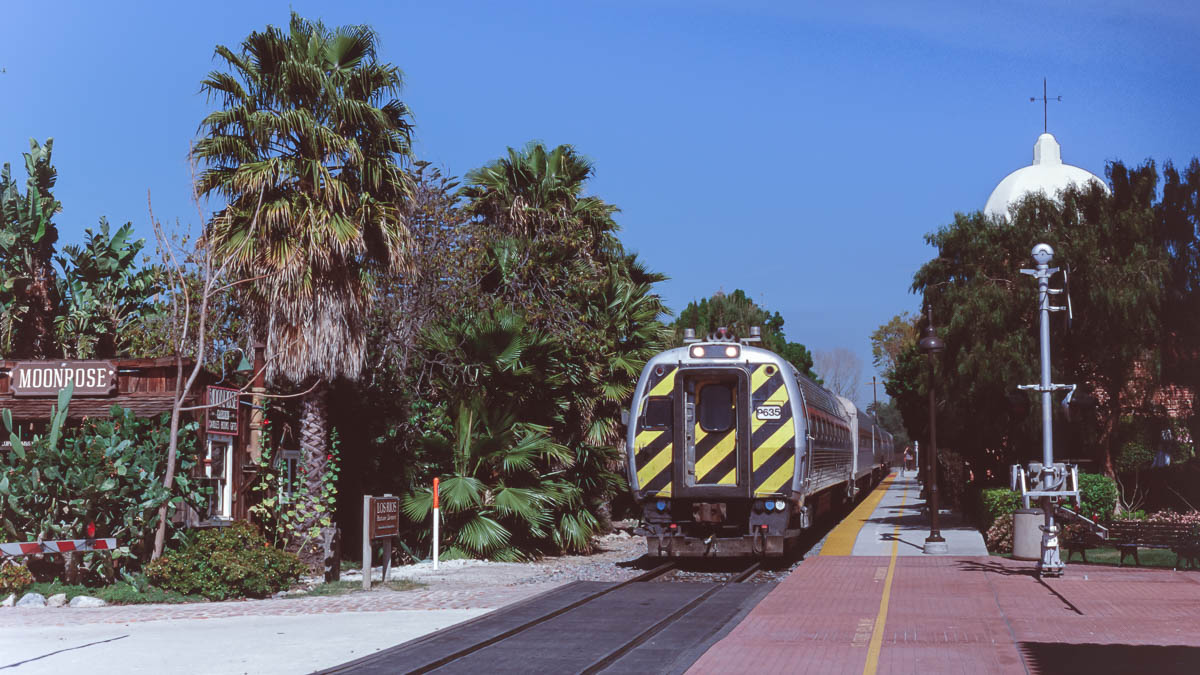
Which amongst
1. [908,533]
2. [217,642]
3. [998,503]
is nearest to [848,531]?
[908,533]

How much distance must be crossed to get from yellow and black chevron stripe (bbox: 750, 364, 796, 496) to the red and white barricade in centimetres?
907

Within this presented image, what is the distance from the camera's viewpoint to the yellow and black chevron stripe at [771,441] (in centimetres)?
1919

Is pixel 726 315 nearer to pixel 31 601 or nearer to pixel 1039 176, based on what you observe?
pixel 1039 176

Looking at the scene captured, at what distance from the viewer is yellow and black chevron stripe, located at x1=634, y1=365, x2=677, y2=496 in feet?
63.8

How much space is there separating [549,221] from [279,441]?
9447 mm

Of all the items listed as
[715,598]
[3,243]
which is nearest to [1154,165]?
[715,598]

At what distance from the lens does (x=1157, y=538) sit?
64.8 feet

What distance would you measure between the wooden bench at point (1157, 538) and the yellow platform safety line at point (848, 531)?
4563 millimetres

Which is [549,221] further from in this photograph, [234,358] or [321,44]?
[321,44]

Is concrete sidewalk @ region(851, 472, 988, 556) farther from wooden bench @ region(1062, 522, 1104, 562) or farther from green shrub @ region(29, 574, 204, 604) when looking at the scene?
green shrub @ region(29, 574, 204, 604)

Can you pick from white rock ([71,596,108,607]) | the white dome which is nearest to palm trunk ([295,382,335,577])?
white rock ([71,596,108,607])

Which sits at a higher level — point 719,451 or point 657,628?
point 719,451

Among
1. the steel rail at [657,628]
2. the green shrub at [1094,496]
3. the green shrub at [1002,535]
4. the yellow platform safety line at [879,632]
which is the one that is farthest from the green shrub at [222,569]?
the green shrub at [1094,496]

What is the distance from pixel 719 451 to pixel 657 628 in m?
6.95
